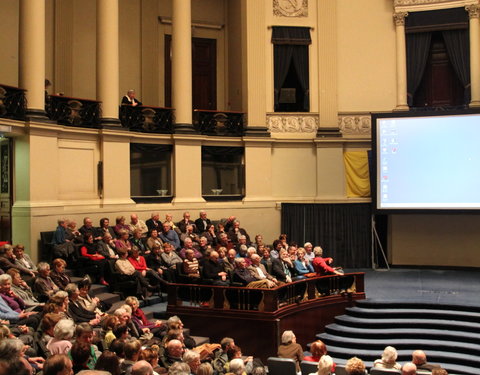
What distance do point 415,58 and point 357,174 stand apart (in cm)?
359

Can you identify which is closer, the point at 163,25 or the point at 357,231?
the point at 357,231

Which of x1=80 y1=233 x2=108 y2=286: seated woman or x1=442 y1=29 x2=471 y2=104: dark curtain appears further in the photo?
x1=442 y1=29 x2=471 y2=104: dark curtain

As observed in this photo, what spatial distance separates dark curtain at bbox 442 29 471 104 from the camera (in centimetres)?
1636

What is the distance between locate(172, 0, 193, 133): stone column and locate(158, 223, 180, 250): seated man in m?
3.58

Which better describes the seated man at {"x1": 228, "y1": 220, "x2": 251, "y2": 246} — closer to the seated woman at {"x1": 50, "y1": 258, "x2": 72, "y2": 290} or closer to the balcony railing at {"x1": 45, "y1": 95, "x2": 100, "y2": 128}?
the balcony railing at {"x1": 45, "y1": 95, "x2": 100, "y2": 128}

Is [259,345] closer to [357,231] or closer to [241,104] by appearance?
[357,231]

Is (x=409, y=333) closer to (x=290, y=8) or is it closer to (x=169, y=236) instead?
(x=169, y=236)

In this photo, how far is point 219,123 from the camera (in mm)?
16438

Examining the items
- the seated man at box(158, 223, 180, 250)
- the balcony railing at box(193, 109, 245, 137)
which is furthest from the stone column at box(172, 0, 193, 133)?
the seated man at box(158, 223, 180, 250)

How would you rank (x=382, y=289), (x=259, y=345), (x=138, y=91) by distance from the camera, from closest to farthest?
(x=259, y=345)
(x=382, y=289)
(x=138, y=91)

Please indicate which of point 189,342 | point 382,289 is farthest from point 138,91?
point 189,342

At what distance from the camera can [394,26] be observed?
17172 millimetres

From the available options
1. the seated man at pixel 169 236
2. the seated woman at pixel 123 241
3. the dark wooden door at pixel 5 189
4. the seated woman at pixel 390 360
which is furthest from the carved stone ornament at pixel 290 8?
the seated woman at pixel 390 360

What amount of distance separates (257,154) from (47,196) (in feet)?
20.2
